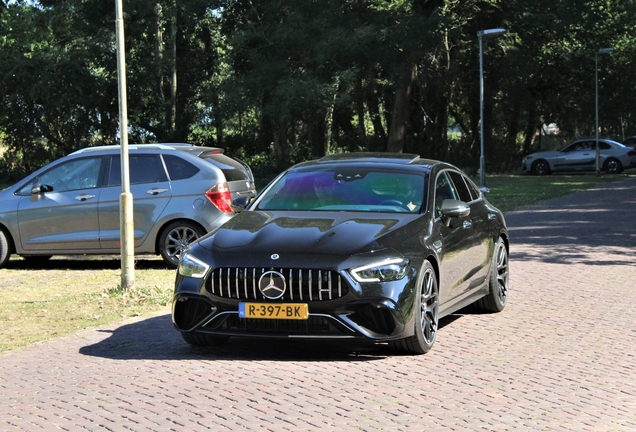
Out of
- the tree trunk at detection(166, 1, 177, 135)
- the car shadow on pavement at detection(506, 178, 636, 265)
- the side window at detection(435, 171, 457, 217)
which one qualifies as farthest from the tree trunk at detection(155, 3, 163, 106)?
the side window at detection(435, 171, 457, 217)

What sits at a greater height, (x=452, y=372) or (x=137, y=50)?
(x=137, y=50)

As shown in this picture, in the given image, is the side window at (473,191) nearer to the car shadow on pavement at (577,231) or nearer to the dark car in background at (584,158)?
the car shadow on pavement at (577,231)

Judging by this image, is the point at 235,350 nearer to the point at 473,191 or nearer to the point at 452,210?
the point at 452,210

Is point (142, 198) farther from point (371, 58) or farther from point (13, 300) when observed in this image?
point (371, 58)

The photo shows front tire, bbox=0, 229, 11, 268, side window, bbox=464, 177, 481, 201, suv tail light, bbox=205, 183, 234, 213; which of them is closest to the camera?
side window, bbox=464, 177, 481, 201

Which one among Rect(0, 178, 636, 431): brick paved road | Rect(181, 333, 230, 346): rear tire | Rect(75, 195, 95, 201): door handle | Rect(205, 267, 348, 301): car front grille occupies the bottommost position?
Rect(0, 178, 636, 431): brick paved road

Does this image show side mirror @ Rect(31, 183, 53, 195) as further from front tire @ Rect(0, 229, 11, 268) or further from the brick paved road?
the brick paved road

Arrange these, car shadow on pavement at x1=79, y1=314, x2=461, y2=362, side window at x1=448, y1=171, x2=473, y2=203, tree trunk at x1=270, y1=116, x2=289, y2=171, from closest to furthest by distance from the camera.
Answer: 1. car shadow on pavement at x1=79, y1=314, x2=461, y2=362
2. side window at x1=448, y1=171, x2=473, y2=203
3. tree trunk at x1=270, y1=116, x2=289, y2=171

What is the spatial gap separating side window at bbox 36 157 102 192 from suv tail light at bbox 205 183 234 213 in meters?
1.73

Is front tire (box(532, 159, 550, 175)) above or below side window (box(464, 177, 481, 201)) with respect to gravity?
below

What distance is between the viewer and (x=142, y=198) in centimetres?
1406

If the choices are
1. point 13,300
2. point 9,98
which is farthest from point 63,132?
point 13,300

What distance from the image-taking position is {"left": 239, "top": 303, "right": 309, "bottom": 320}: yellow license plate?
741 cm

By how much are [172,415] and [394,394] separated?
144 centimetres
